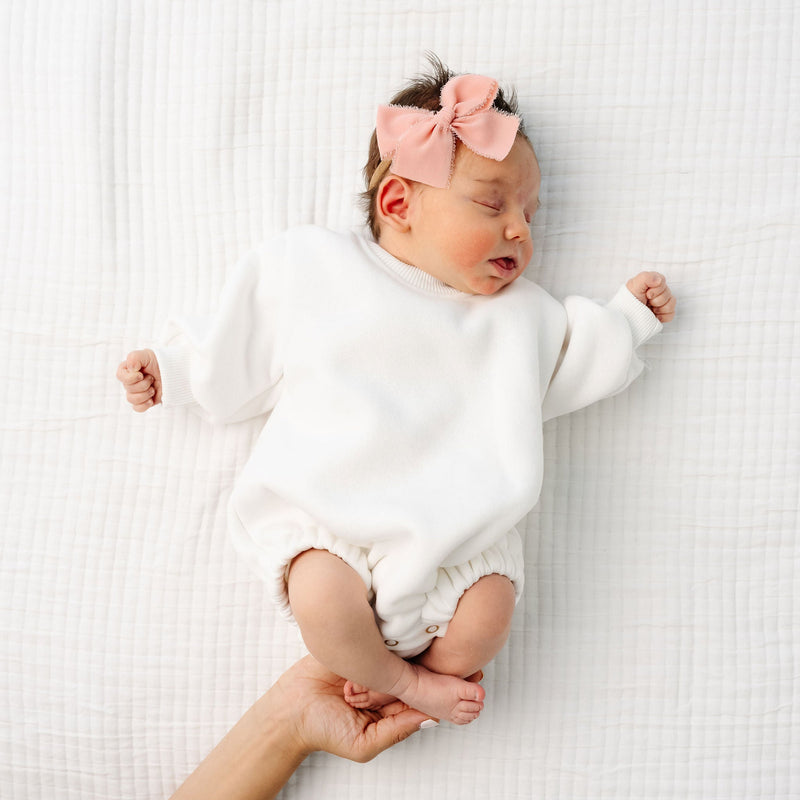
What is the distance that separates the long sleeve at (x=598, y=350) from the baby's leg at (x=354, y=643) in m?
0.43

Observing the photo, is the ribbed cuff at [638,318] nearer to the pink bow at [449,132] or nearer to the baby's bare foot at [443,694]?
the pink bow at [449,132]

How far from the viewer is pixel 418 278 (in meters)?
1.33

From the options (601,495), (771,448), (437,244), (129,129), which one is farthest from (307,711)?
(129,129)

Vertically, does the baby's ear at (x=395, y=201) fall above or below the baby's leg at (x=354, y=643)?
above

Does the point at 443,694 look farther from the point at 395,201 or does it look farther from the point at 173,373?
the point at 395,201

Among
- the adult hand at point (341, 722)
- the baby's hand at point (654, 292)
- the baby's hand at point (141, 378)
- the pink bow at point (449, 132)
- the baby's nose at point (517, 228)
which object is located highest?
the pink bow at point (449, 132)

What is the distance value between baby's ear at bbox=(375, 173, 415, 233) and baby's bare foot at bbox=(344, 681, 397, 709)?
2.27ft

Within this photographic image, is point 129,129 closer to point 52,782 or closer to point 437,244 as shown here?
point 437,244

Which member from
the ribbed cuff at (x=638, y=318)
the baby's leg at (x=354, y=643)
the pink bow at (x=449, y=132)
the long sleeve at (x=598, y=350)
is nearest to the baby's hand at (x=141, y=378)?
the baby's leg at (x=354, y=643)

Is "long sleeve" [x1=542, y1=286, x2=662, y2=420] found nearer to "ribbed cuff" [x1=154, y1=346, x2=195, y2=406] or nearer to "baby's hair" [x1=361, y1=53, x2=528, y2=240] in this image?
"baby's hair" [x1=361, y1=53, x2=528, y2=240]

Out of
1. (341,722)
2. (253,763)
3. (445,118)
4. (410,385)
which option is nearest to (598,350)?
(410,385)

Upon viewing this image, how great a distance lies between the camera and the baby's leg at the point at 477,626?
47.8 inches

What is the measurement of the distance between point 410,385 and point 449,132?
369mm

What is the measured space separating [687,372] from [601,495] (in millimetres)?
246
